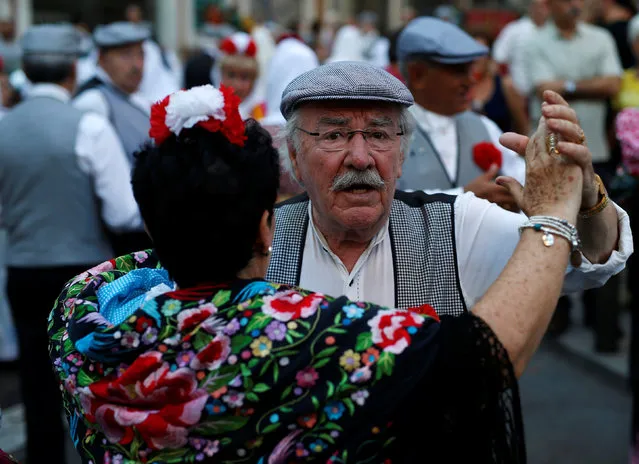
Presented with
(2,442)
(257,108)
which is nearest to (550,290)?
(2,442)

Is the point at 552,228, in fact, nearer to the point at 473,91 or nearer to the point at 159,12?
the point at 473,91

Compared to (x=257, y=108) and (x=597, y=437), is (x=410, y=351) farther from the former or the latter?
(x=257, y=108)

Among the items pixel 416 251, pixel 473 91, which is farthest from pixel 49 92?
pixel 473 91

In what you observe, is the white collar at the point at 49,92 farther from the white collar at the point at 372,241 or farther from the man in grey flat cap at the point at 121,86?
the white collar at the point at 372,241

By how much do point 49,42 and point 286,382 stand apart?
3.72 m

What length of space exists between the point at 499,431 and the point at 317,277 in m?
0.84

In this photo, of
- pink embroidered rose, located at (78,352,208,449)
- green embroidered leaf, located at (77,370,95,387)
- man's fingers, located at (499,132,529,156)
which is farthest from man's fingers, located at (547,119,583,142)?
green embroidered leaf, located at (77,370,95,387)

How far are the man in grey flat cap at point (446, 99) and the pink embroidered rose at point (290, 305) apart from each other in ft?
7.05

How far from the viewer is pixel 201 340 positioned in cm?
166

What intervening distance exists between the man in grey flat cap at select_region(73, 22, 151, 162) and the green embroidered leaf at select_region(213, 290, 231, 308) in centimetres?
351

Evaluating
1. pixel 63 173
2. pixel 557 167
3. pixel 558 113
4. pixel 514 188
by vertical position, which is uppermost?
pixel 558 113

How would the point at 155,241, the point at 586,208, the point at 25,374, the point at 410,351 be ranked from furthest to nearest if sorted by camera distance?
1. the point at 25,374
2. the point at 586,208
3. the point at 155,241
4. the point at 410,351

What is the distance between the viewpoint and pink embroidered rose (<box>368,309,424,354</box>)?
161cm

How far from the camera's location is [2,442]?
505cm
